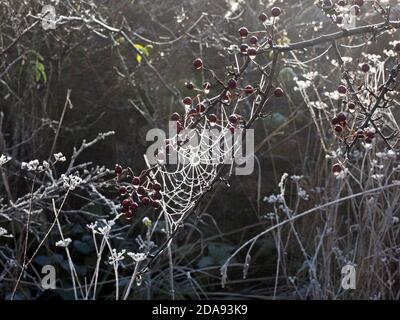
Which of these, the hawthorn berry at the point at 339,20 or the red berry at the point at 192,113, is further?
the hawthorn berry at the point at 339,20

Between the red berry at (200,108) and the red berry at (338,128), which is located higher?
the red berry at (200,108)

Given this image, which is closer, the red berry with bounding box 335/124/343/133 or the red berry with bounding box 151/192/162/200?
the red berry with bounding box 335/124/343/133

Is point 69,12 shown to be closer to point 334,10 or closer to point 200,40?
point 200,40

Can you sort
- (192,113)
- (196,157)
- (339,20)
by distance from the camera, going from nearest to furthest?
(192,113), (339,20), (196,157)

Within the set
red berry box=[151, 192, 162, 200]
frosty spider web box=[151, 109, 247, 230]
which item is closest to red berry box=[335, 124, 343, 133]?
frosty spider web box=[151, 109, 247, 230]

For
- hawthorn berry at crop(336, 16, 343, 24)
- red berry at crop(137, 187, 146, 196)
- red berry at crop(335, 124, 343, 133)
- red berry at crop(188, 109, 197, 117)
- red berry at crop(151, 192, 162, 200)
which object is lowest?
red berry at crop(151, 192, 162, 200)

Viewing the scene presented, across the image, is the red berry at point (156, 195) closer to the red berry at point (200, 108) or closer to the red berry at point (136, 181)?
the red berry at point (136, 181)

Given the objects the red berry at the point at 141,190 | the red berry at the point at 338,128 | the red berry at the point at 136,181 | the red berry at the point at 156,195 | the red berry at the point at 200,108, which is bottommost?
the red berry at the point at 156,195

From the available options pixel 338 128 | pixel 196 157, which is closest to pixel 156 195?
pixel 338 128

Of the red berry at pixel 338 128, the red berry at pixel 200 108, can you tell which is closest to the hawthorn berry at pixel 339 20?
the red berry at pixel 338 128

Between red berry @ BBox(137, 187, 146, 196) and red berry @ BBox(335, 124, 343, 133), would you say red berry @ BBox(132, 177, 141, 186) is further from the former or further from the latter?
red berry @ BBox(335, 124, 343, 133)

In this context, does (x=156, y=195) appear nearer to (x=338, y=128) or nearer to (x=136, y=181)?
(x=136, y=181)

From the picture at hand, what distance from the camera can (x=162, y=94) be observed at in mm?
3691
